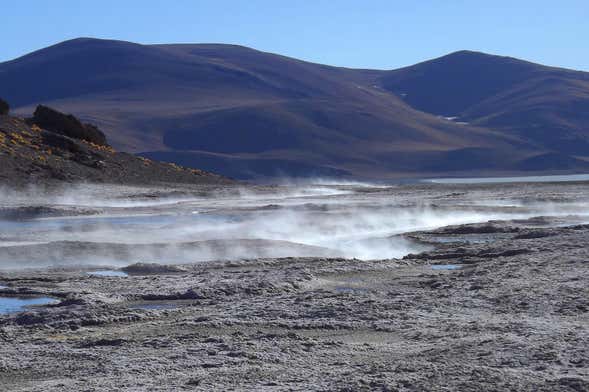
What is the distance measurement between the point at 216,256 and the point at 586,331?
37.4 ft

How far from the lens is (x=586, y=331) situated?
422 inches

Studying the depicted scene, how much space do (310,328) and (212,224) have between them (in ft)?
63.4

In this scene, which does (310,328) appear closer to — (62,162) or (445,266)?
(445,266)

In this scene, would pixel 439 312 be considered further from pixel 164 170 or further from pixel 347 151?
pixel 347 151

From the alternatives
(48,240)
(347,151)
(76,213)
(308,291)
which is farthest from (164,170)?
(347,151)

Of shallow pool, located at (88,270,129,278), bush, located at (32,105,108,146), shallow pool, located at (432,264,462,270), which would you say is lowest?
shallow pool, located at (88,270,129,278)

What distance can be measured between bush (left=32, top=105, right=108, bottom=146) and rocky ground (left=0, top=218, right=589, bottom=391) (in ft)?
132

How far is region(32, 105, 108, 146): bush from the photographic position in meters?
57.4

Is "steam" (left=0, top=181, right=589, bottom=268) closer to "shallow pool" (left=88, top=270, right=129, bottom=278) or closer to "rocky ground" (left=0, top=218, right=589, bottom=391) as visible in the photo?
"shallow pool" (left=88, top=270, right=129, bottom=278)

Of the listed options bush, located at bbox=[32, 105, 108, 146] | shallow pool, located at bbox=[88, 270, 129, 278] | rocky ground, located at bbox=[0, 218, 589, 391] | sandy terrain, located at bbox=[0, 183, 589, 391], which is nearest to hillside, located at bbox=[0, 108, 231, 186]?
bush, located at bbox=[32, 105, 108, 146]

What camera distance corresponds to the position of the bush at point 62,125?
57438mm

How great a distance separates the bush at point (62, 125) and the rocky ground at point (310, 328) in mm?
40301

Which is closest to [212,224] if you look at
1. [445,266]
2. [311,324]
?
[445,266]

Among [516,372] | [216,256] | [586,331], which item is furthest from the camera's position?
[216,256]
